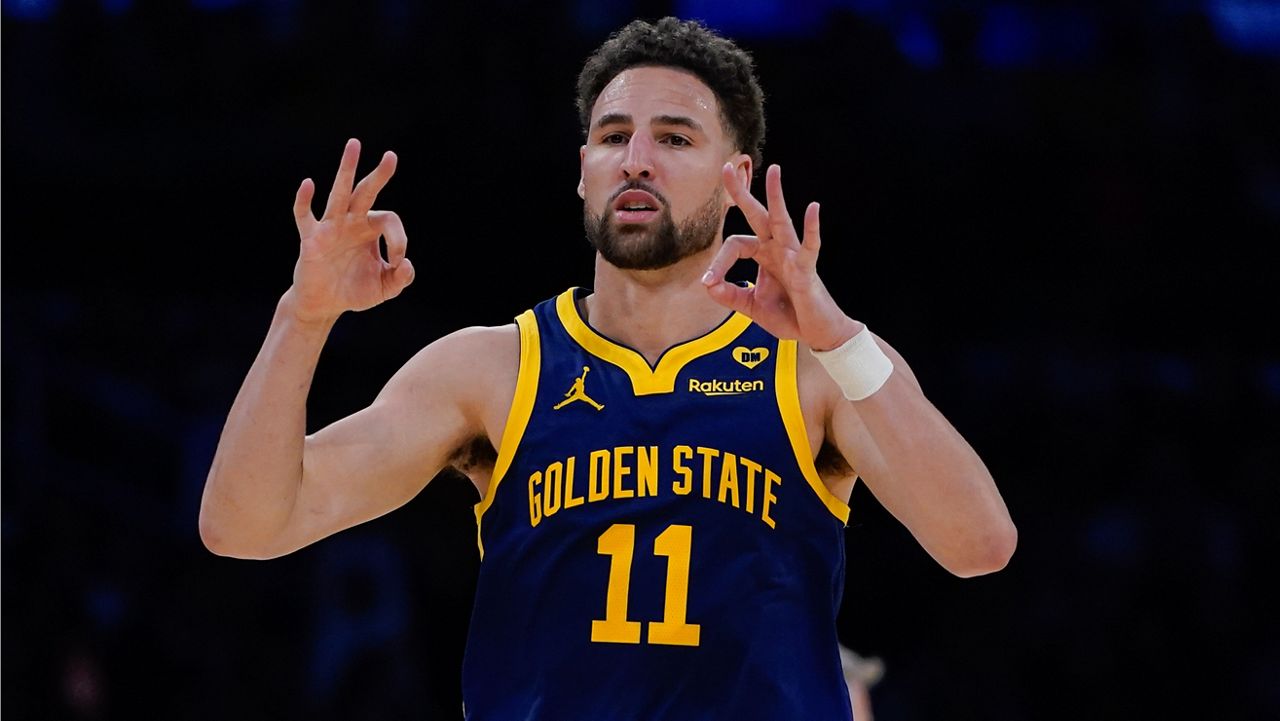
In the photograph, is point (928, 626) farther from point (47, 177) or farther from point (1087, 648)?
point (47, 177)

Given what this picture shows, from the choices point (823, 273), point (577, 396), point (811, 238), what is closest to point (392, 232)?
point (577, 396)

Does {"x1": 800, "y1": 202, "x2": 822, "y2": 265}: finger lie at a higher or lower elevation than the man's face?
lower

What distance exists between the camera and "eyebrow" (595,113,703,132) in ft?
12.0

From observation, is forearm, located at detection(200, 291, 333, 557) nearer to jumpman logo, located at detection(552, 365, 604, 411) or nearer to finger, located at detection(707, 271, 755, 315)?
jumpman logo, located at detection(552, 365, 604, 411)

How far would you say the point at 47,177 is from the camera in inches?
327

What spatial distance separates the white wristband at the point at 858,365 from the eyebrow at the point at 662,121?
836mm

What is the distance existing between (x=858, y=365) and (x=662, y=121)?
35.8 inches

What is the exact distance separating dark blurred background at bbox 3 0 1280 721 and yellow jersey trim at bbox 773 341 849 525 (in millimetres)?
4710

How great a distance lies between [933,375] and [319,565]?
3412 millimetres

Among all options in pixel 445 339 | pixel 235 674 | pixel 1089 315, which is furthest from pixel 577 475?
pixel 1089 315

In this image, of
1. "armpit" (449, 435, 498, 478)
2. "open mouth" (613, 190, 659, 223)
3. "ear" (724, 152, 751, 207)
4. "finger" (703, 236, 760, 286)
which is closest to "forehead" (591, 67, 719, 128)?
"ear" (724, 152, 751, 207)

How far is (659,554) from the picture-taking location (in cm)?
333

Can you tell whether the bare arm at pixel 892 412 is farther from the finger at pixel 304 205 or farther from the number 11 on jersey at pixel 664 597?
the finger at pixel 304 205

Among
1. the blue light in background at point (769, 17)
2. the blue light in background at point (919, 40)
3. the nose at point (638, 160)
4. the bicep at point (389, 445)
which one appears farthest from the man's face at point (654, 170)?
the blue light in background at point (919, 40)
